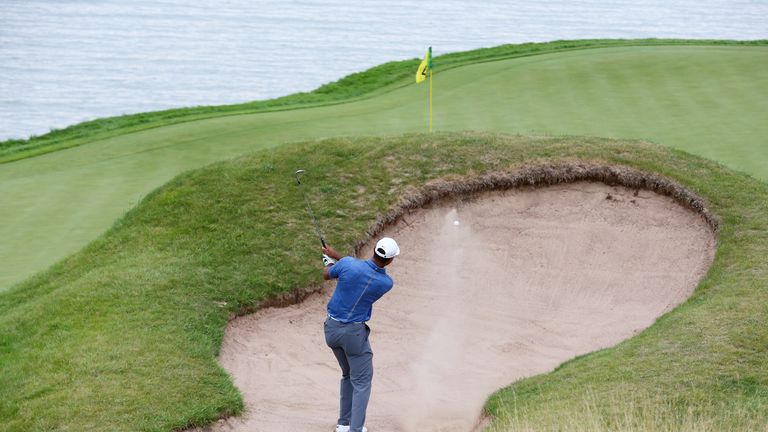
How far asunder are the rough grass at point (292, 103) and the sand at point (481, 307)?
1051cm

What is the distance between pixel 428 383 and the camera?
473 inches

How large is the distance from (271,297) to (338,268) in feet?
11.4

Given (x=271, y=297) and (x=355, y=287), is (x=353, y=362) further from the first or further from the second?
A: (x=271, y=297)

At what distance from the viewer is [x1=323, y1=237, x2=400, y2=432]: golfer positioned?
33.0ft

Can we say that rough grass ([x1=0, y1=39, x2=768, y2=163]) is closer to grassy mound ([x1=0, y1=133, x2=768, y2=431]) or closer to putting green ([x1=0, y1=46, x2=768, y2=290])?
putting green ([x1=0, y1=46, x2=768, y2=290])

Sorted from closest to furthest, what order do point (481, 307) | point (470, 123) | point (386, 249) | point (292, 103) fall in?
point (386, 249), point (481, 307), point (470, 123), point (292, 103)

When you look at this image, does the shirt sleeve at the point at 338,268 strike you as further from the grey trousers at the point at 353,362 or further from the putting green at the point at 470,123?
the putting green at the point at 470,123

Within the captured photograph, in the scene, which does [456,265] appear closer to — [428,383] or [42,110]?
[428,383]

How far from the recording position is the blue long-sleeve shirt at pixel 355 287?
10047mm

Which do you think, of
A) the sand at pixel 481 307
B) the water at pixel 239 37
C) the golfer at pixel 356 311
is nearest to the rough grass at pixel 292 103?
the water at pixel 239 37

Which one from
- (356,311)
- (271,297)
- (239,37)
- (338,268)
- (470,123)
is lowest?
(356,311)

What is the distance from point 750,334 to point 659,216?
4259 millimetres

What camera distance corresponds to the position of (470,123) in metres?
21.3

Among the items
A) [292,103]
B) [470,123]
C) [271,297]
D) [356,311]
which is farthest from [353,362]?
[292,103]
